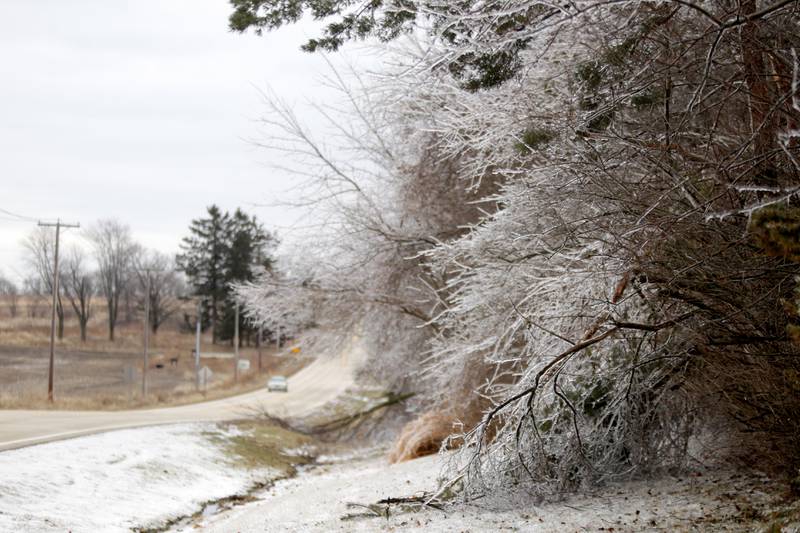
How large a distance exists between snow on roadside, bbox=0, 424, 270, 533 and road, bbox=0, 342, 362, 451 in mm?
1078

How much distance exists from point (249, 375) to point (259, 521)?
45.4 m

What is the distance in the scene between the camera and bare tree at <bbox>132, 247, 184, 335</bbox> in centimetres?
8331

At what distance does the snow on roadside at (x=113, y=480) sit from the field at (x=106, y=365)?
3876 millimetres

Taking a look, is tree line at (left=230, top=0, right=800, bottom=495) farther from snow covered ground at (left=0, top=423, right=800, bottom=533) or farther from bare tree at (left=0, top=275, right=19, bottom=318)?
bare tree at (left=0, top=275, right=19, bottom=318)

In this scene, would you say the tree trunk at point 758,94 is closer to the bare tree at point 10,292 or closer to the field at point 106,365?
the field at point 106,365

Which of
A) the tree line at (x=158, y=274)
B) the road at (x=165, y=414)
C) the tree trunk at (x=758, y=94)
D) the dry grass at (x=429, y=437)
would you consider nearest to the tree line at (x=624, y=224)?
the tree trunk at (x=758, y=94)

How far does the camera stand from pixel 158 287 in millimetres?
85188

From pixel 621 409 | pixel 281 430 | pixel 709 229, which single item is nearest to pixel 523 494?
pixel 621 409

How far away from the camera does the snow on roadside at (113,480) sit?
10.2 metres

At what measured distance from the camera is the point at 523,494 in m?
8.45

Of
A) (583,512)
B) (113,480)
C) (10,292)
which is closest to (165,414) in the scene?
(113,480)

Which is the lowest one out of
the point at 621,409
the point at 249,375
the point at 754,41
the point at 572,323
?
the point at 249,375

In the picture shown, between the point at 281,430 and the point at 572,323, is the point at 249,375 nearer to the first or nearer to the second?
the point at 281,430

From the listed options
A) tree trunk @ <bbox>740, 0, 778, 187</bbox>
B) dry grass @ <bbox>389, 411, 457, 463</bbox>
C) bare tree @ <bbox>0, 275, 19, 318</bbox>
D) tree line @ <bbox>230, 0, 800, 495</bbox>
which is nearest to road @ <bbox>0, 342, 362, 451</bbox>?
dry grass @ <bbox>389, 411, 457, 463</bbox>
